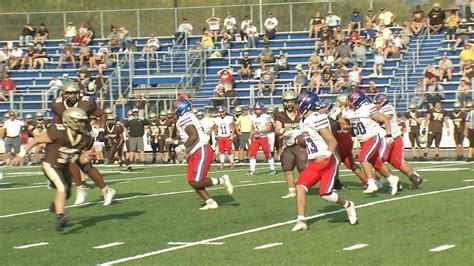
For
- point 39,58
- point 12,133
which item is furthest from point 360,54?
point 39,58

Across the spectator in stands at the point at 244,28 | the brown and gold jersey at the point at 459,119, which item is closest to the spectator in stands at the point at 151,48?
the spectator in stands at the point at 244,28

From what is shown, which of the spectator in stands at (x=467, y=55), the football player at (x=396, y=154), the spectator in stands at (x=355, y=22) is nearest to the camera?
the football player at (x=396, y=154)

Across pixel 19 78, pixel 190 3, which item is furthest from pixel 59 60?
pixel 190 3

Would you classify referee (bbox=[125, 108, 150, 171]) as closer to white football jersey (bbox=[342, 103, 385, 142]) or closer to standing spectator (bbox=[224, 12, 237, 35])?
standing spectator (bbox=[224, 12, 237, 35])

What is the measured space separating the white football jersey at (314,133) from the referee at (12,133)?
790 inches

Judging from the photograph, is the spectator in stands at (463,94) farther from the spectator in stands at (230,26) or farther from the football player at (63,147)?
the football player at (63,147)

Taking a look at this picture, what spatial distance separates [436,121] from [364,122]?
40.9ft

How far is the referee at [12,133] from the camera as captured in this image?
31469 millimetres

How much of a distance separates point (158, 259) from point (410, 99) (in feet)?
70.8

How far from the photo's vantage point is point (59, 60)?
129 ft

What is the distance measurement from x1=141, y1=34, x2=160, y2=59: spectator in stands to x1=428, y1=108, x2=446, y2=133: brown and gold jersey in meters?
12.5

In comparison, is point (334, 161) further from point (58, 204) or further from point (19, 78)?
point (19, 78)

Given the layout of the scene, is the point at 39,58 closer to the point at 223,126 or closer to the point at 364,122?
the point at 223,126

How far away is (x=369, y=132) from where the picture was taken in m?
16.8
